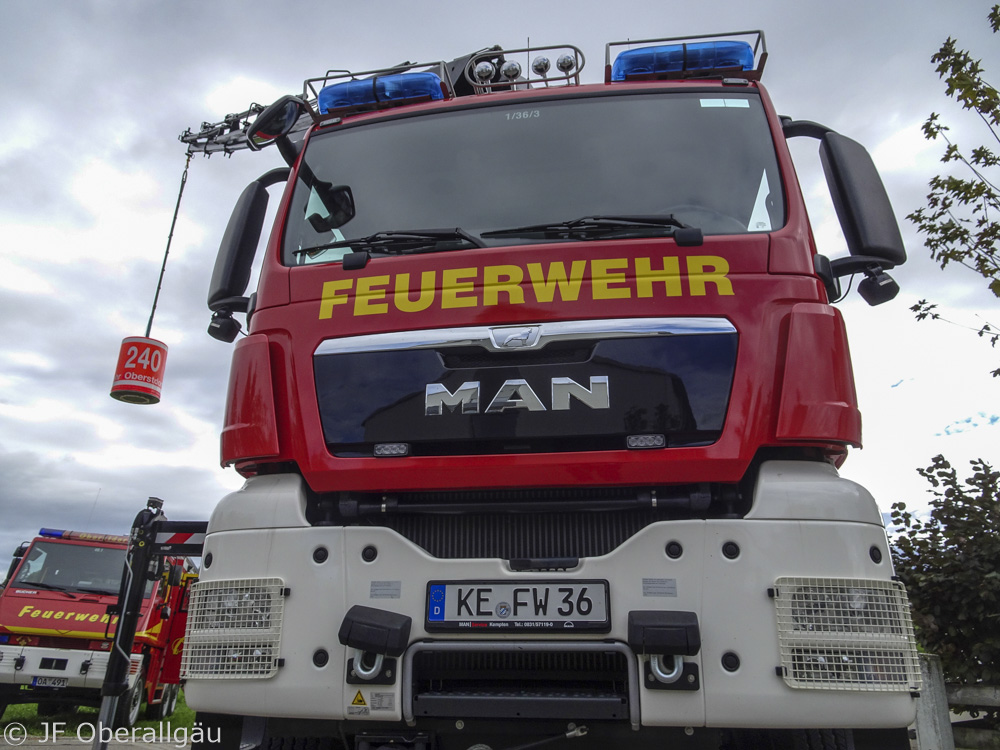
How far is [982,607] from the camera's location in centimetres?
476

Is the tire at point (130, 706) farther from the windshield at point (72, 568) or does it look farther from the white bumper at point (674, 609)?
the white bumper at point (674, 609)

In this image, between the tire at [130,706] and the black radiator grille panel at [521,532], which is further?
the tire at [130,706]

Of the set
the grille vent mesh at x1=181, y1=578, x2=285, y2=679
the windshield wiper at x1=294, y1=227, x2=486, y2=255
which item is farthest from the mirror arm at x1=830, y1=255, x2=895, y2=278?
the grille vent mesh at x1=181, y1=578, x2=285, y2=679

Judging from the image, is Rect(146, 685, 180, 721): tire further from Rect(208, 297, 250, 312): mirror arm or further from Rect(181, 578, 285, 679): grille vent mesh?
Rect(181, 578, 285, 679): grille vent mesh

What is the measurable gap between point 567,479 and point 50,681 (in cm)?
860

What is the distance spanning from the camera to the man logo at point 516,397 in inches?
101

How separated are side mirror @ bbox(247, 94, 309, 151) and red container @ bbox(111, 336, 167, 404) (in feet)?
63.0

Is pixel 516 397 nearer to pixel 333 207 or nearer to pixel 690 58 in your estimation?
pixel 333 207

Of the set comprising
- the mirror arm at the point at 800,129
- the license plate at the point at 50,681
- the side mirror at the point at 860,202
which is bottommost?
the license plate at the point at 50,681

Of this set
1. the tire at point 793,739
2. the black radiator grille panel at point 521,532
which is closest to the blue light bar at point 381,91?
the black radiator grille panel at point 521,532

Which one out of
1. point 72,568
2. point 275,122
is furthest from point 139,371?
point 275,122

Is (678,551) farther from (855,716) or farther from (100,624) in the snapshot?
(100,624)

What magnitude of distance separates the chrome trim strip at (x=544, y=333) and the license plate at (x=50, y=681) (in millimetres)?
8113

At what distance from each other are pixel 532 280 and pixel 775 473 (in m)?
1.05
